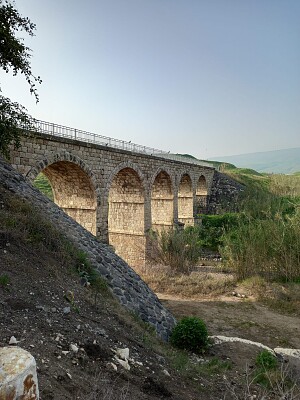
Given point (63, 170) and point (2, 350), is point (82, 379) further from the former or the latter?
point (63, 170)

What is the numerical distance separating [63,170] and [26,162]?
3079mm

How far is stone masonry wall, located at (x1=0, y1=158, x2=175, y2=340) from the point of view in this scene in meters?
8.08

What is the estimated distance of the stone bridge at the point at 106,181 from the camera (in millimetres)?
12663

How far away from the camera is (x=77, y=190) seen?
1603 centimetres

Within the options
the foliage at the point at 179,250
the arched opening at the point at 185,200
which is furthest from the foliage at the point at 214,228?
the foliage at the point at 179,250

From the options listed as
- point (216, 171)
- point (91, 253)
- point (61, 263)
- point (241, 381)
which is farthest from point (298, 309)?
point (216, 171)

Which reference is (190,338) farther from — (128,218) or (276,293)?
(128,218)

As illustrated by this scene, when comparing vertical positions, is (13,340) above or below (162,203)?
below

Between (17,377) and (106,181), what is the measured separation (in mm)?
14326

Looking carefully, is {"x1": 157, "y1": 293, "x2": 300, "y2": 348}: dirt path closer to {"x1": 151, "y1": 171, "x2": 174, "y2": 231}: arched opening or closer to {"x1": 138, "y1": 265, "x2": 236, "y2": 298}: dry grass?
{"x1": 138, "y1": 265, "x2": 236, "y2": 298}: dry grass

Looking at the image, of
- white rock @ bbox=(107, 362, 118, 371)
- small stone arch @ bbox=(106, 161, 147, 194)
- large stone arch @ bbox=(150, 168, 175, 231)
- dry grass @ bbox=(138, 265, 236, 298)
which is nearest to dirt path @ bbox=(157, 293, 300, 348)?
dry grass @ bbox=(138, 265, 236, 298)

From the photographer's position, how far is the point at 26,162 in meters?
11.9

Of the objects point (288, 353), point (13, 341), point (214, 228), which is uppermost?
point (13, 341)

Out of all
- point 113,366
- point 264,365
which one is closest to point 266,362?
point 264,365
